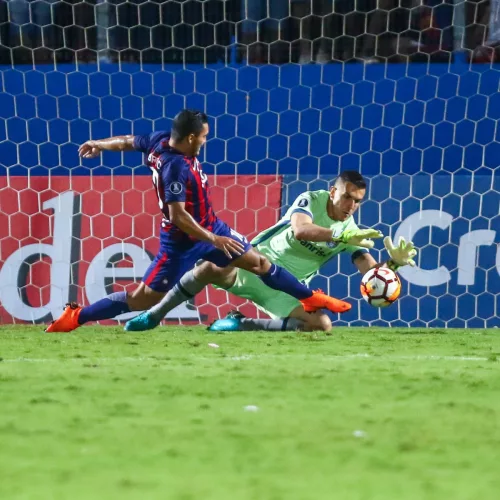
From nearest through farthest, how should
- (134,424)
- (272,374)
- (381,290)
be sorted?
1. (134,424)
2. (272,374)
3. (381,290)

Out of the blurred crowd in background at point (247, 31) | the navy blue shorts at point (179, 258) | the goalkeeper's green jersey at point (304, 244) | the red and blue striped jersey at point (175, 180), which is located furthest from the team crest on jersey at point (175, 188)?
the blurred crowd in background at point (247, 31)

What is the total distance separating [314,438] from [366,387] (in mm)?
873

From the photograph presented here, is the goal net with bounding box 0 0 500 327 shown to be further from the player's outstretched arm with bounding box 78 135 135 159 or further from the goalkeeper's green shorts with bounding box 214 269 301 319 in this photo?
the player's outstretched arm with bounding box 78 135 135 159

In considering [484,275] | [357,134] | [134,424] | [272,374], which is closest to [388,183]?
[484,275]

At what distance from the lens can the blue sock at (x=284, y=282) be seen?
545 cm

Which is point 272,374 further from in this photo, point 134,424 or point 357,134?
point 357,134

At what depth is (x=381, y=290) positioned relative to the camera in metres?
5.33

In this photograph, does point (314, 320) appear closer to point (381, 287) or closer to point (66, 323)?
point (381, 287)

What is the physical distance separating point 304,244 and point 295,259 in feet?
0.57

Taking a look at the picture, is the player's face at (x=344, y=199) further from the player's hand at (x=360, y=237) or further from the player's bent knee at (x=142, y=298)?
the player's bent knee at (x=142, y=298)

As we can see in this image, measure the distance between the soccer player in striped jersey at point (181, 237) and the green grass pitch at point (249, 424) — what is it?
84 centimetres

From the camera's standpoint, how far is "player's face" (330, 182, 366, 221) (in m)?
5.47

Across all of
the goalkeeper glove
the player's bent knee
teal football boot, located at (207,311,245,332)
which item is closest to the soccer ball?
the goalkeeper glove

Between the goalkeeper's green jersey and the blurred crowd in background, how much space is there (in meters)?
2.48
